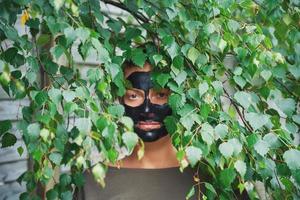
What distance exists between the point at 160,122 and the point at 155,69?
211mm

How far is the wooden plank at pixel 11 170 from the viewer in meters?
2.54

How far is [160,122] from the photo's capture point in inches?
71.8

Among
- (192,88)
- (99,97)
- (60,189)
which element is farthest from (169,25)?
(60,189)

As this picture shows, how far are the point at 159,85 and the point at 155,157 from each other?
1.02 ft

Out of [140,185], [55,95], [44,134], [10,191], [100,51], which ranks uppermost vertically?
[100,51]

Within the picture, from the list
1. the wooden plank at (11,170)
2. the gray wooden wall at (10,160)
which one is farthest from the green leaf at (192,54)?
the wooden plank at (11,170)

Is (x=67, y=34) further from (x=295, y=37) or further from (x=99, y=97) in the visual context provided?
(x=295, y=37)

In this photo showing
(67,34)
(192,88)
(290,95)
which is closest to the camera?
(67,34)

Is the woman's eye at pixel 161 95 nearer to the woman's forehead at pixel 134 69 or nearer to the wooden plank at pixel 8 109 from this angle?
the woman's forehead at pixel 134 69

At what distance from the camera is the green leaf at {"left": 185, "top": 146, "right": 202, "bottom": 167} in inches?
58.2

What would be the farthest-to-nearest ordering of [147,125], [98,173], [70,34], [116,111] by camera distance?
[147,125] → [116,111] → [70,34] → [98,173]

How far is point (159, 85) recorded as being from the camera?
68.8 inches

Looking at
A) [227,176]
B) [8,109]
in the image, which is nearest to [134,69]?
[227,176]

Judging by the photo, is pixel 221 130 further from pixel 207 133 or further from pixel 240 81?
pixel 240 81
